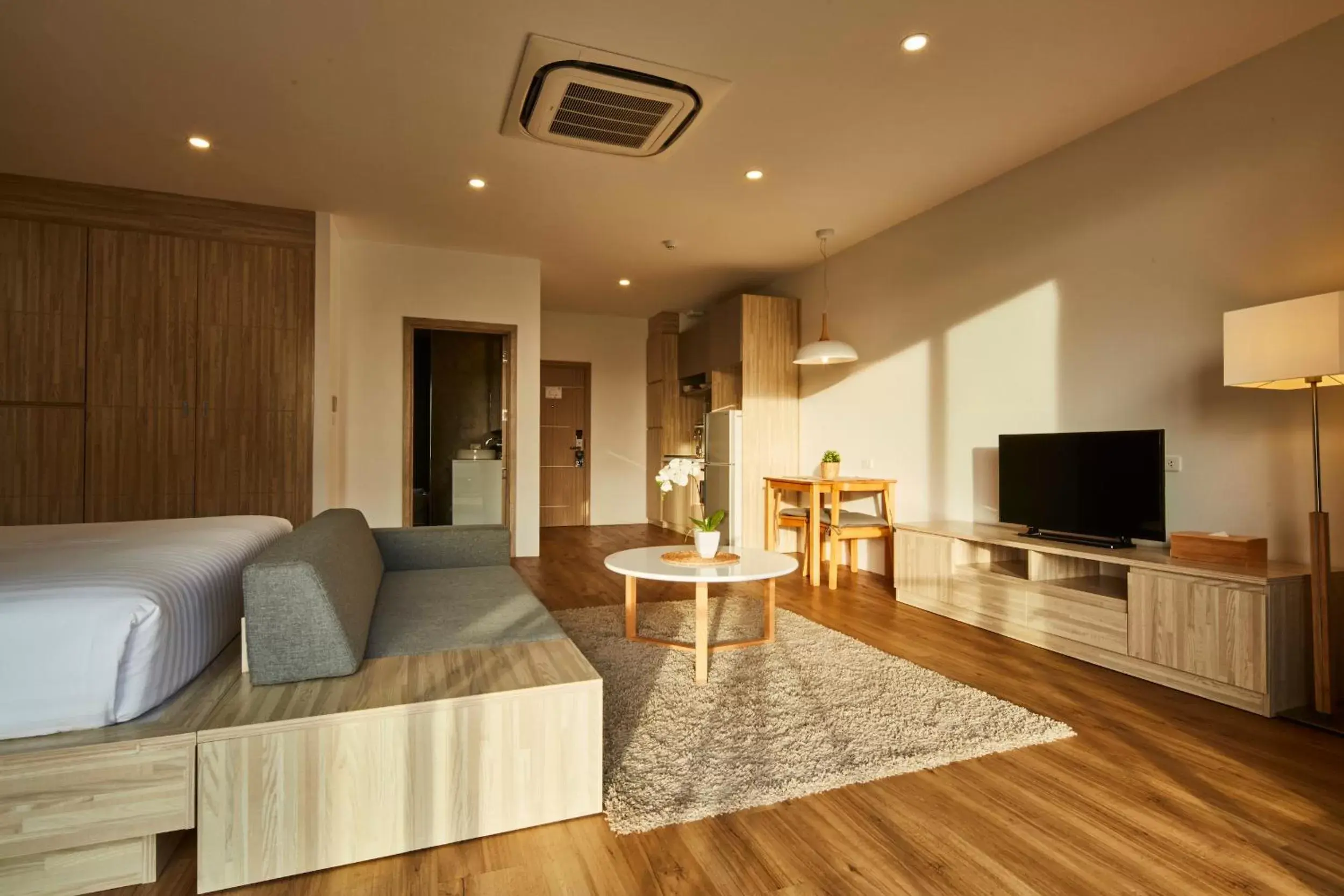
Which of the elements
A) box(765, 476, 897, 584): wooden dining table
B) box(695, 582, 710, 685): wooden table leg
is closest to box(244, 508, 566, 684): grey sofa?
box(695, 582, 710, 685): wooden table leg

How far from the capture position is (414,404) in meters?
5.75

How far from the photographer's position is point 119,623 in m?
1.43

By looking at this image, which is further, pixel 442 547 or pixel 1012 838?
pixel 442 547

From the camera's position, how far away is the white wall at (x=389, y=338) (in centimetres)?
536

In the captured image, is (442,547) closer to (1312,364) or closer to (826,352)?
(826,352)

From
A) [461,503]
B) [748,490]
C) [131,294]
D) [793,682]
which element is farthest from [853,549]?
[131,294]

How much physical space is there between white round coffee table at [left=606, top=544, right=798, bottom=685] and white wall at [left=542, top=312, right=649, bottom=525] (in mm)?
5017

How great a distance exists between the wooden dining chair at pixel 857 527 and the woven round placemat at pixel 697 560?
1718mm

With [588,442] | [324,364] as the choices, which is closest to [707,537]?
[324,364]

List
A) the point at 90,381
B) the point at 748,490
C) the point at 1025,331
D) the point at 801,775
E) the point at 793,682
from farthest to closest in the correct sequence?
the point at 748,490
the point at 90,381
the point at 1025,331
the point at 793,682
the point at 801,775

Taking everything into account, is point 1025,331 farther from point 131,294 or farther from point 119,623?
point 131,294

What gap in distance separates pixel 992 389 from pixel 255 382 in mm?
4904

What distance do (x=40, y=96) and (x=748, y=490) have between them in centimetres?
508

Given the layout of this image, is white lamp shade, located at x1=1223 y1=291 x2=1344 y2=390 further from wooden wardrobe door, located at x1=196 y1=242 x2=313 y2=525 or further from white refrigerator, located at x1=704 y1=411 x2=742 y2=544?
wooden wardrobe door, located at x1=196 y1=242 x2=313 y2=525
